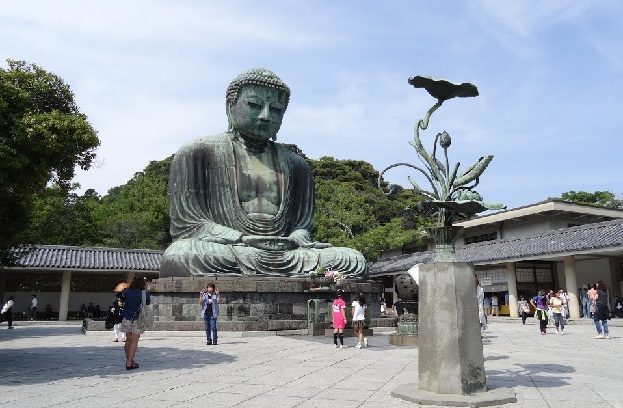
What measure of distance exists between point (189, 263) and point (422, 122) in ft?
28.8

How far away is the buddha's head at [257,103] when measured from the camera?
610 inches

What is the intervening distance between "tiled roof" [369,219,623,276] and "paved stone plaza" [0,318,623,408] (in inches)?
388

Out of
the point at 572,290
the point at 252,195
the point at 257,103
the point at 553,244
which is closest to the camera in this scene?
the point at 252,195

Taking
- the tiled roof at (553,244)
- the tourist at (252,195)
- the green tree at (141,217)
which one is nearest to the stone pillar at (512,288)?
the tiled roof at (553,244)

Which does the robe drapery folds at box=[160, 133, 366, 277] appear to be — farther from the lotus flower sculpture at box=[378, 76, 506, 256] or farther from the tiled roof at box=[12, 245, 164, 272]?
the tiled roof at box=[12, 245, 164, 272]

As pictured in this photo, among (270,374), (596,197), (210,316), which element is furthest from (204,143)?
(596,197)

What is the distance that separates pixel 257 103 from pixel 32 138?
926cm

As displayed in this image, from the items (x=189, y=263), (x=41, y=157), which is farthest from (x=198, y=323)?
(x=41, y=157)

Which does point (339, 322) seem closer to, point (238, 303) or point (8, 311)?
point (238, 303)

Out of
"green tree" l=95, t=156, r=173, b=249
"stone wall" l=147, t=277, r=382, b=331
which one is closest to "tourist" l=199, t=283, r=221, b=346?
"stone wall" l=147, t=277, r=382, b=331

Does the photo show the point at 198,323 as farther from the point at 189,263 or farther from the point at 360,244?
the point at 360,244

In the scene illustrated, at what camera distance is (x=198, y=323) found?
12383mm

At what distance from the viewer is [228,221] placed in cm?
1505

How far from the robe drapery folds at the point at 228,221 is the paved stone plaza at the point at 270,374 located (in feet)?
10.2
